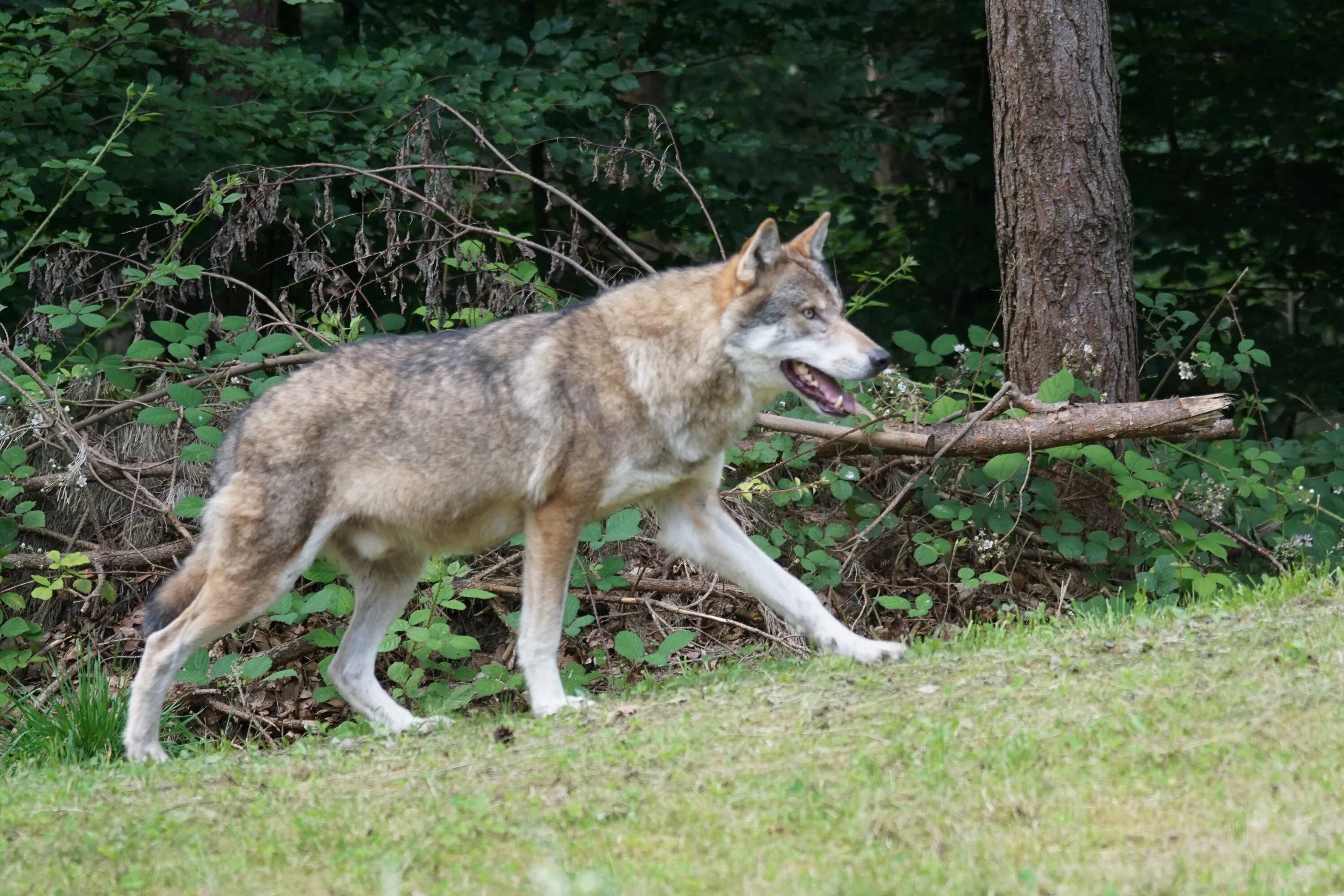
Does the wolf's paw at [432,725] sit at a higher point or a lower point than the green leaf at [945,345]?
lower

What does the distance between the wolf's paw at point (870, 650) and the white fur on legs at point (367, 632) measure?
2160 millimetres

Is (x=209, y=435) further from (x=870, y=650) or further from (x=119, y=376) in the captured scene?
(x=870, y=650)

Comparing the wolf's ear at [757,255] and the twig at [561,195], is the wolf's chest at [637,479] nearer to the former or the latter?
the wolf's ear at [757,255]

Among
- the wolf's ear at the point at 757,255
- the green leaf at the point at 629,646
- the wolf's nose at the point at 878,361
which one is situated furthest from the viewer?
the green leaf at the point at 629,646

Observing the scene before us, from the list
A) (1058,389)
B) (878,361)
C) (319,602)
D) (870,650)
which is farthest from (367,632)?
(1058,389)

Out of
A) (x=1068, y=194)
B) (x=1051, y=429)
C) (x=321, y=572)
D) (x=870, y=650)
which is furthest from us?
(x=1068, y=194)

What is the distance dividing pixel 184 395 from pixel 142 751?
2.38m

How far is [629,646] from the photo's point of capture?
6.79 metres

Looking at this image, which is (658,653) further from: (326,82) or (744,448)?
(326,82)

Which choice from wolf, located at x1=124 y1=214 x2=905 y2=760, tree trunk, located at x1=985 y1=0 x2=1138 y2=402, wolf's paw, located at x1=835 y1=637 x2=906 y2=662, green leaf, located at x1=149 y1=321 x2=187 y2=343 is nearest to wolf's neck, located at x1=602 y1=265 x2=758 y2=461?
wolf, located at x1=124 y1=214 x2=905 y2=760

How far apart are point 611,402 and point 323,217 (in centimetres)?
498

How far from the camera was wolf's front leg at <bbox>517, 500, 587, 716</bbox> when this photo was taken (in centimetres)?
587

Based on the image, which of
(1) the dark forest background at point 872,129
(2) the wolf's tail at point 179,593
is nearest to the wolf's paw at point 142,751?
(2) the wolf's tail at point 179,593

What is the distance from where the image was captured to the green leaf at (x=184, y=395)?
7562 millimetres
